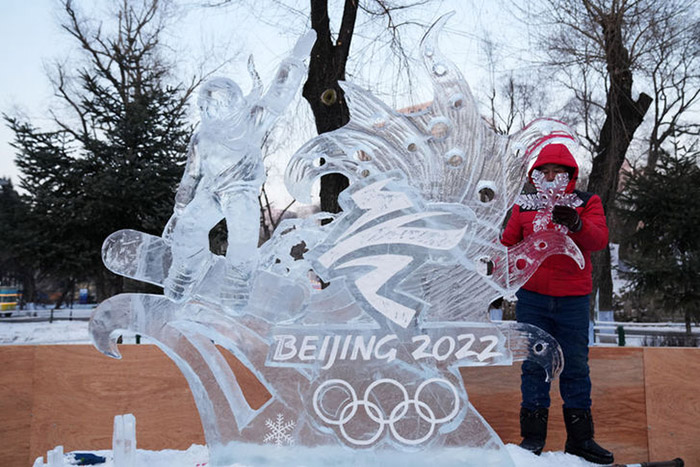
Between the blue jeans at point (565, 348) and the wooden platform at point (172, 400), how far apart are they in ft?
1.33

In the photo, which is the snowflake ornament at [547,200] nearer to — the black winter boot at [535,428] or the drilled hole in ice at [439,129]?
the drilled hole in ice at [439,129]

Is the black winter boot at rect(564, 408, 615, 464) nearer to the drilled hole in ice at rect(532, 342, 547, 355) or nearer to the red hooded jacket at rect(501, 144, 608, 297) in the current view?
the drilled hole in ice at rect(532, 342, 547, 355)

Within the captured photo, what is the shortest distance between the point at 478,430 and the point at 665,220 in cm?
814

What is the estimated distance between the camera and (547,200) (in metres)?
2.65

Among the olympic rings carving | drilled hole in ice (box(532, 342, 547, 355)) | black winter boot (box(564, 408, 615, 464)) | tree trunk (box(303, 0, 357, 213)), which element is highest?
tree trunk (box(303, 0, 357, 213))

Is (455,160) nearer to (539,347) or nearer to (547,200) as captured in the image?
(547,200)

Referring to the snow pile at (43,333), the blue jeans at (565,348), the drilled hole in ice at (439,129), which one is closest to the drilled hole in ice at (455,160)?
the drilled hole in ice at (439,129)

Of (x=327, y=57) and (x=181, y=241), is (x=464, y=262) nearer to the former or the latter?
(x=181, y=241)

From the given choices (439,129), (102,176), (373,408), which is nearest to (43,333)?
(102,176)

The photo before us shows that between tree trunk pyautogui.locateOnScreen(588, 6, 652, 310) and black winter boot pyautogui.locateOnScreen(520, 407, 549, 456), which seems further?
tree trunk pyautogui.locateOnScreen(588, 6, 652, 310)

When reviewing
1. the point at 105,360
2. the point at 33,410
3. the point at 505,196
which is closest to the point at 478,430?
the point at 505,196

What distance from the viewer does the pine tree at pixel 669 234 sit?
8.48m

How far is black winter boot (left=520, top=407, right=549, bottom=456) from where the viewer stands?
278cm

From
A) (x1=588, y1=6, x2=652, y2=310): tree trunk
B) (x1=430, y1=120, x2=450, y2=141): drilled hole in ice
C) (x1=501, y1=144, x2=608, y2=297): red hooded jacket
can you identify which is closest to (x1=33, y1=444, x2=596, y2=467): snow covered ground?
(x1=501, y1=144, x2=608, y2=297): red hooded jacket
